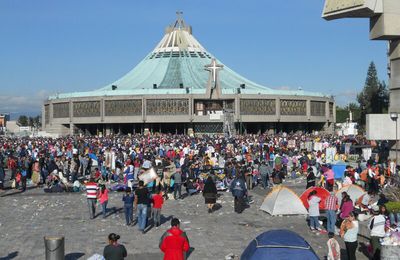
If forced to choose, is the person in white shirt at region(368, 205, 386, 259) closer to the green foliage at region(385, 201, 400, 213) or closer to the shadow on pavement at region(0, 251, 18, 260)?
the green foliage at region(385, 201, 400, 213)

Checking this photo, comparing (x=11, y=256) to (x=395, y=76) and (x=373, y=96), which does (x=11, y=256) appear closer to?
(x=395, y=76)

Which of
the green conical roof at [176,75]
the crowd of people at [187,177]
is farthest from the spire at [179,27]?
the crowd of people at [187,177]

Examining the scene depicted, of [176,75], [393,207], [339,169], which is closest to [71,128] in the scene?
[176,75]

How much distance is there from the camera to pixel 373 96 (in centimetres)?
9750

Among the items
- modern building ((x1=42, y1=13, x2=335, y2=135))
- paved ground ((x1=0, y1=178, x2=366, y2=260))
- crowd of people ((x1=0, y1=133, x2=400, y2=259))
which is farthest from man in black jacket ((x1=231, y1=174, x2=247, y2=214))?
modern building ((x1=42, y1=13, x2=335, y2=135))

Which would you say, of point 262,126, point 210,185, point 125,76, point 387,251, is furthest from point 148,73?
point 387,251

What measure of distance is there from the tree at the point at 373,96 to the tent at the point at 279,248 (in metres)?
84.7

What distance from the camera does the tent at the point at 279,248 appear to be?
8.27m

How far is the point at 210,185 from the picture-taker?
17875mm

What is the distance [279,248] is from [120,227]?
7.86 meters

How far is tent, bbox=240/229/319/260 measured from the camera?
827 cm

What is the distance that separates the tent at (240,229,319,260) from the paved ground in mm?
3647

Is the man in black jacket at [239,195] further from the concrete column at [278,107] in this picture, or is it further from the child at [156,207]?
the concrete column at [278,107]

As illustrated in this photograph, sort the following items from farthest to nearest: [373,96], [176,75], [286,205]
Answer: [373,96]
[176,75]
[286,205]
